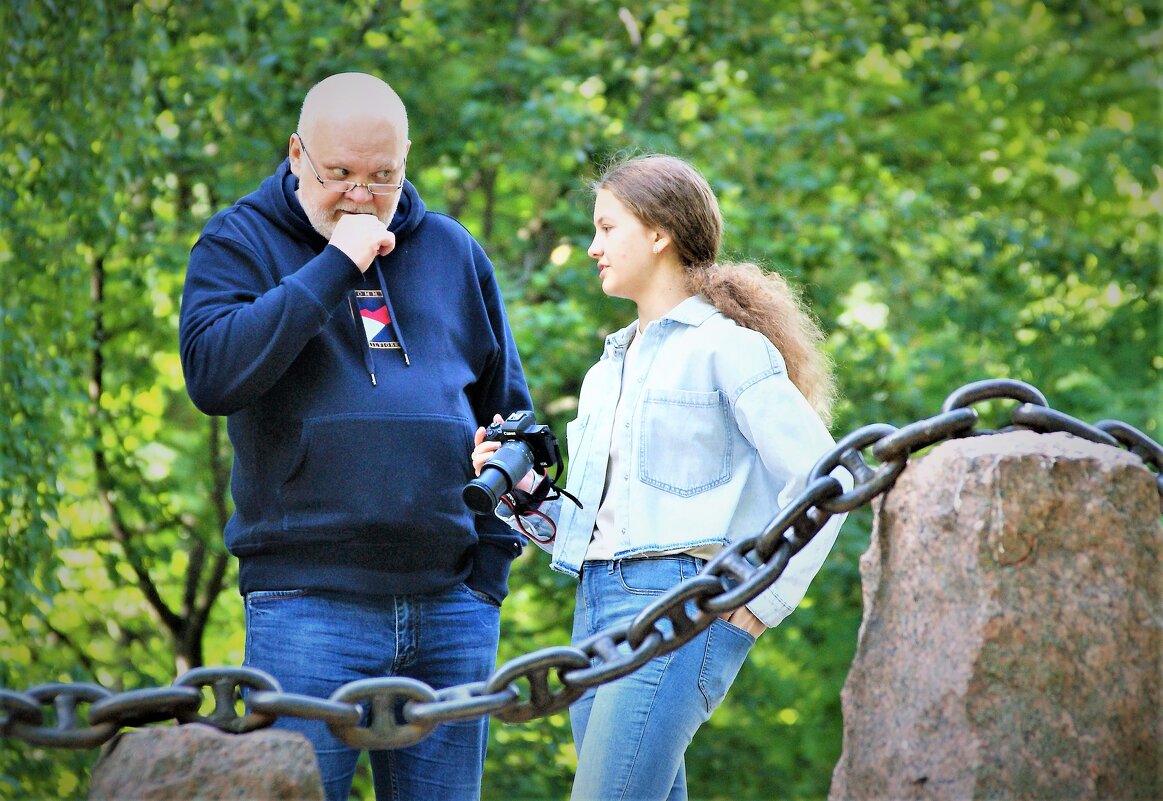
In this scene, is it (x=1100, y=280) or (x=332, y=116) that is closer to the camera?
(x=332, y=116)

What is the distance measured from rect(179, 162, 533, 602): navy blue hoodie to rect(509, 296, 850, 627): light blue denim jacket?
0.29 m

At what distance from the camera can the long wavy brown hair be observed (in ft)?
9.83

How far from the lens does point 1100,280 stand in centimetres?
779

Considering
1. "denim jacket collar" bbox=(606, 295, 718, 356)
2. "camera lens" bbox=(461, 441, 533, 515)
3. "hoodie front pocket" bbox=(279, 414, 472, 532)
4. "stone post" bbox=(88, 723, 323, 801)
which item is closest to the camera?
"stone post" bbox=(88, 723, 323, 801)

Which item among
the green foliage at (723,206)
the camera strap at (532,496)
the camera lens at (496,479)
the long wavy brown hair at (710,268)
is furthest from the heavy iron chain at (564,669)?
the green foliage at (723,206)

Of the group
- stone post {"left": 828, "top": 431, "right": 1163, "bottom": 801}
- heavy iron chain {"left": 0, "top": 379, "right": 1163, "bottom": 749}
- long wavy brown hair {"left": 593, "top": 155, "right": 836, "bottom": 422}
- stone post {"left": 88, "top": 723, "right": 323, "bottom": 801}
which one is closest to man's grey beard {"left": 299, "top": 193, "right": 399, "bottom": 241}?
long wavy brown hair {"left": 593, "top": 155, "right": 836, "bottom": 422}

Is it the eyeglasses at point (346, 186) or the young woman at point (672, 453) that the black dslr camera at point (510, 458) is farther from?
the eyeglasses at point (346, 186)

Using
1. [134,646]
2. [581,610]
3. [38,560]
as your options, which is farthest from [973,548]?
[134,646]

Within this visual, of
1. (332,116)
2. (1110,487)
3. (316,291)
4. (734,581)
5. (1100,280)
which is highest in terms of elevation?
(332,116)

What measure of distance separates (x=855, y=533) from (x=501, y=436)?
15.7 feet

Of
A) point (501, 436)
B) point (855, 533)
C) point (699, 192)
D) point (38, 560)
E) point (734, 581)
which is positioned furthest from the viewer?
point (855, 533)

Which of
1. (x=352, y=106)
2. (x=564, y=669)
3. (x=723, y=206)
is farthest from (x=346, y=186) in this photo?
(x=723, y=206)

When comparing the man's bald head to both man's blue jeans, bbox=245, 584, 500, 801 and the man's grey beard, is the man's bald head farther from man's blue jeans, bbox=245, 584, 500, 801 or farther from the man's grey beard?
man's blue jeans, bbox=245, 584, 500, 801

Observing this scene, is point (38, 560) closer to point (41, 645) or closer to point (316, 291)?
point (41, 645)
